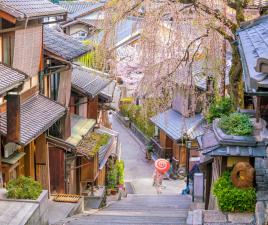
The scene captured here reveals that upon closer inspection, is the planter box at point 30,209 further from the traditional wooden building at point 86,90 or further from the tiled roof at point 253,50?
the traditional wooden building at point 86,90

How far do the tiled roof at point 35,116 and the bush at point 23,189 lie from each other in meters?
1.61

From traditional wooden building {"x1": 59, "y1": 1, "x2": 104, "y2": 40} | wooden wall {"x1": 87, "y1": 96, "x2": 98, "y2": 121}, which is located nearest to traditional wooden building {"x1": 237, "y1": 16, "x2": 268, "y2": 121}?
wooden wall {"x1": 87, "y1": 96, "x2": 98, "y2": 121}

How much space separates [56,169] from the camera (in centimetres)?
1631

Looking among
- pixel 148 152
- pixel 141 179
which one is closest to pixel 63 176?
pixel 141 179

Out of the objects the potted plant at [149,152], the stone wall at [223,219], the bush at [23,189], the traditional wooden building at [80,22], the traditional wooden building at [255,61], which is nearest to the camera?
the traditional wooden building at [255,61]

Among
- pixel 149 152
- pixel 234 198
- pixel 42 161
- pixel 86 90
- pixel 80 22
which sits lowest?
pixel 149 152

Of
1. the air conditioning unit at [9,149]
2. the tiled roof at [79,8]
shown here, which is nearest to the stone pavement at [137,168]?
the air conditioning unit at [9,149]

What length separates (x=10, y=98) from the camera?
11.0 metres

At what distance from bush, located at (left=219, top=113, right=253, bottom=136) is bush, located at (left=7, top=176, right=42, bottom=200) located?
4.18m

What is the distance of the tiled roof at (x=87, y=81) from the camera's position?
19.2m

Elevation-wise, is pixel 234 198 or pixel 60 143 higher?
pixel 234 198

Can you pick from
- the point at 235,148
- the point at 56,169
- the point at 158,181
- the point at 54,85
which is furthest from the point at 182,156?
the point at 235,148

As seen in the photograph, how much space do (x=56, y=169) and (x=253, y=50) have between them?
980 cm

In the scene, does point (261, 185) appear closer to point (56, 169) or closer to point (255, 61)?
point (255, 61)
